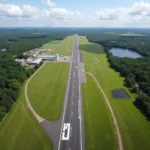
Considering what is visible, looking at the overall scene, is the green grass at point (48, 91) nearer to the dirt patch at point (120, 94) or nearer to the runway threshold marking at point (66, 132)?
the runway threshold marking at point (66, 132)

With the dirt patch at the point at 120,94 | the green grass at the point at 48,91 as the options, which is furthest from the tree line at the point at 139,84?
the green grass at the point at 48,91

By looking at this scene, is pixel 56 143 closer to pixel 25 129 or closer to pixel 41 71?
pixel 25 129

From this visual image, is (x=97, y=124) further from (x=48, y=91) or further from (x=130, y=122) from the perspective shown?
(x=48, y=91)

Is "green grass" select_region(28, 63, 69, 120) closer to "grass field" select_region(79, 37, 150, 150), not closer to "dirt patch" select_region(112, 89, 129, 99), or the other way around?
"grass field" select_region(79, 37, 150, 150)

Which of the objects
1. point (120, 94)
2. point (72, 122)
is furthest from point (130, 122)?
point (120, 94)

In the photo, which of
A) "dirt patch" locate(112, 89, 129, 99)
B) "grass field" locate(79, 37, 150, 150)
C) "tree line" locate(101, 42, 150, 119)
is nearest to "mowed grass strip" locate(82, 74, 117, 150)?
"grass field" locate(79, 37, 150, 150)

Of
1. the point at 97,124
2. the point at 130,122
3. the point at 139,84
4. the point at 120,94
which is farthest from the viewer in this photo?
the point at 139,84
